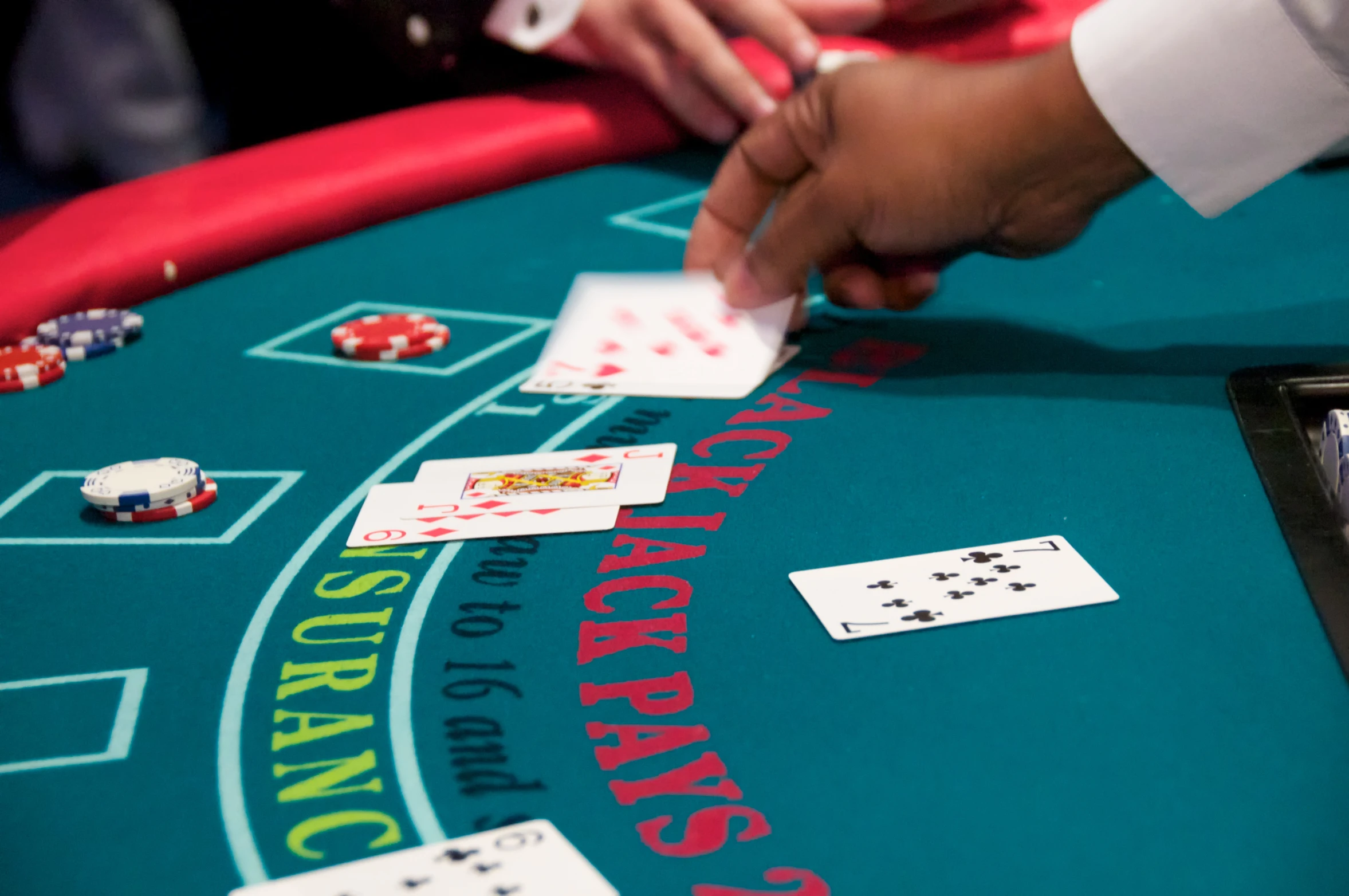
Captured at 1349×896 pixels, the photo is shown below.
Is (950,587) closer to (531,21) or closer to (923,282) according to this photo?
(923,282)

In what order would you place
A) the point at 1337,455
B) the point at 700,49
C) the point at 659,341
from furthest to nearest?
the point at 700,49 < the point at 659,341 < the point at 1337,455

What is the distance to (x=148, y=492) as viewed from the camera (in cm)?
137

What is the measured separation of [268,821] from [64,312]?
4.50ft

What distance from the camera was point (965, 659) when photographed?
1.05 metres

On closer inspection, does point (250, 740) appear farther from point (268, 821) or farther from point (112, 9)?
point (112, 9)

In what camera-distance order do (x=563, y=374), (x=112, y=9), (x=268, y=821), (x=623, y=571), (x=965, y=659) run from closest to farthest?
(x=268, y=821), (x=965, y=659), (x=623, y=571), (x=563, y=374), (x=112, y=9)

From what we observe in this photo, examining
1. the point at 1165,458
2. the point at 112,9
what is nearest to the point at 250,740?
the point at 1165,458

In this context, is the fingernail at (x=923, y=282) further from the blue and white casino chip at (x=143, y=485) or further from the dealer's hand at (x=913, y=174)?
the blue and white casino chip at (x=143, y=485)

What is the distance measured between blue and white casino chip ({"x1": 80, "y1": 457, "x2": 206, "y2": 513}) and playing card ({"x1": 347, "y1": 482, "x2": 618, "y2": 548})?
0.67 feet

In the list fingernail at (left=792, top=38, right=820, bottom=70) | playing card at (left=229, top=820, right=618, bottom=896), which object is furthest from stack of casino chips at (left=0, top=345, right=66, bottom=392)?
fingernail at (left=792, top=38, right=820, bottom=70)

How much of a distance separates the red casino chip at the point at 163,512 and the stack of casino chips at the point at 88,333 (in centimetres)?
56

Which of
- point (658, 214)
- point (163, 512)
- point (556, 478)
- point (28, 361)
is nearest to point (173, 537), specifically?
point (163, 512)

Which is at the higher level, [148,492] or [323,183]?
[323,183]

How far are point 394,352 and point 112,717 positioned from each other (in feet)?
2.77
